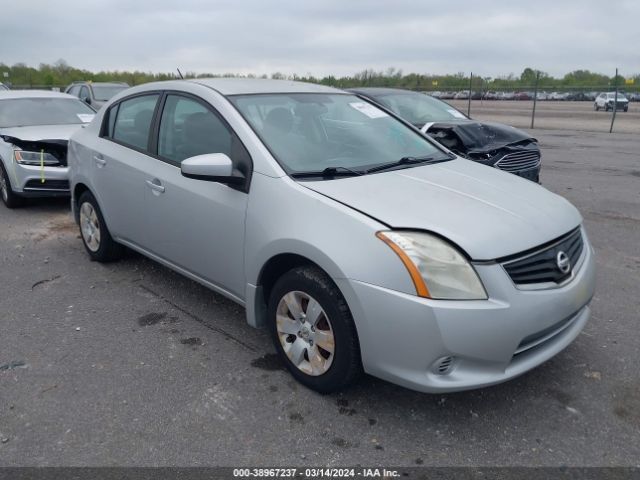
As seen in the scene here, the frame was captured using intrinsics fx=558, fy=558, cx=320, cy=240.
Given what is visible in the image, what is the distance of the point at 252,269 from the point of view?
3.25m

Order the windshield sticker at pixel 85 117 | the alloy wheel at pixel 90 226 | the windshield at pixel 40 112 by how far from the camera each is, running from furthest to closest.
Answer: the windshield sticker at pixel 85 117
the windshield at pixel 40 112
the alloy wheel at pixel 90 226

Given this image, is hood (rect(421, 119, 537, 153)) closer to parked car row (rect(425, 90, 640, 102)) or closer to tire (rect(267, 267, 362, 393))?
tire (rect(267, 267, 362, 393))

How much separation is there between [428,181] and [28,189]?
18.8 feet

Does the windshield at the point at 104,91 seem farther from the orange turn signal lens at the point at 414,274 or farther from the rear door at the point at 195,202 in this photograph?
the orange turn signal lens at the point at 414,274

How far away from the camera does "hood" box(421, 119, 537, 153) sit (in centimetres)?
704

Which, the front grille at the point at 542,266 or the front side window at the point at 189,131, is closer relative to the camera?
the front grille at the point at 542,266

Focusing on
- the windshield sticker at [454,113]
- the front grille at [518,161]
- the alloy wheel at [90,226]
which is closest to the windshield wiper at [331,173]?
the alloy wheel at [90,226]

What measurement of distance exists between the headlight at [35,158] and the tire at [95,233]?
2245mm

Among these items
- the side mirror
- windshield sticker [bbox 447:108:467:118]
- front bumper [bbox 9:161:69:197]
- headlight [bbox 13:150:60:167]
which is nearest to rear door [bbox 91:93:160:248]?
the side mirror

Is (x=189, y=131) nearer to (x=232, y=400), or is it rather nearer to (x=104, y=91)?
(x=232, y=400)

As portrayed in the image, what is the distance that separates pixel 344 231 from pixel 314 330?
593mm

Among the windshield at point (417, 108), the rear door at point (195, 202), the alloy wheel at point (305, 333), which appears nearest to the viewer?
the alloy wheel at point (305, 333)

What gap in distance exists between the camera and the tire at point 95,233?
494cm

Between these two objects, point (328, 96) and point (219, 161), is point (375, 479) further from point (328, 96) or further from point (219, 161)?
point (328, 96)
